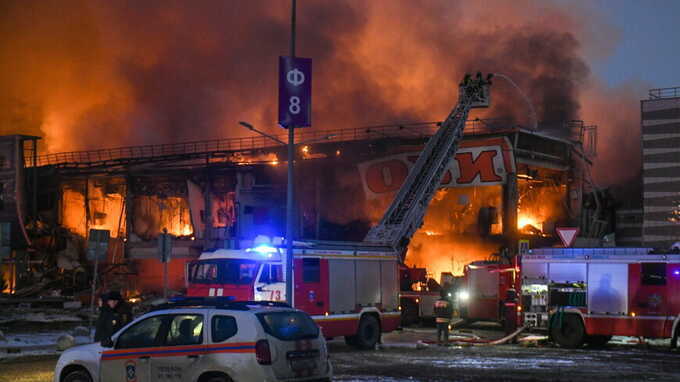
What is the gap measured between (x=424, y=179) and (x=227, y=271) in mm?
14709

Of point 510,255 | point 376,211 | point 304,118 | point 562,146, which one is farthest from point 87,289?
point 304,118

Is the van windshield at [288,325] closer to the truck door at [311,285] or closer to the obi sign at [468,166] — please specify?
the truck door at [311,285]

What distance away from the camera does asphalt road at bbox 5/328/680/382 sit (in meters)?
15.1

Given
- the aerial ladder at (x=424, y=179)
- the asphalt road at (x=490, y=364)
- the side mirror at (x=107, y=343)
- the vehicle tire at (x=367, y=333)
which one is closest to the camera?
the side mirror at (x=107, y=343)

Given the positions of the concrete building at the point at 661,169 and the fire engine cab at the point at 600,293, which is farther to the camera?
the concrete building at the point at 661,169

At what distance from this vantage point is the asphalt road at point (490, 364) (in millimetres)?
15055

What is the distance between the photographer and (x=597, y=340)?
22500 millimetres

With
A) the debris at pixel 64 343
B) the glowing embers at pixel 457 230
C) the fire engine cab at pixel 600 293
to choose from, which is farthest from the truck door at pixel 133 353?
the glowing embers at pixel 457 230

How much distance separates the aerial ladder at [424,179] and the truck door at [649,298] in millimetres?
10175

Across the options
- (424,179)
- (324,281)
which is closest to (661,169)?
(424,179)

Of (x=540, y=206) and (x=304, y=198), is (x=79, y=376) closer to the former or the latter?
(x=304, y=198)

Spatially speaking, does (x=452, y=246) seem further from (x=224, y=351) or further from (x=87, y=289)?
(x=224, y=351)

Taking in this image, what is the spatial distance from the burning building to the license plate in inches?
1131

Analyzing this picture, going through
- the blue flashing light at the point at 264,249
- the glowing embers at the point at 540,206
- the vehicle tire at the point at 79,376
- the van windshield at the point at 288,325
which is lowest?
the vehicle tire at the point at 79,376
